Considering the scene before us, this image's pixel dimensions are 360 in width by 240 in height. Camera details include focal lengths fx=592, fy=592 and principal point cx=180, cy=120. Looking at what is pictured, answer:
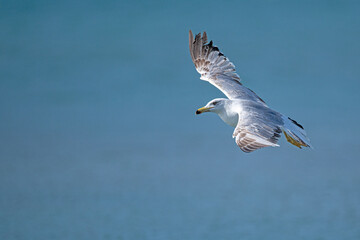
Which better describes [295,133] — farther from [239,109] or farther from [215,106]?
[215,106]

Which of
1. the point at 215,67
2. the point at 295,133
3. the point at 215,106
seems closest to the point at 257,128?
the point at 295,133

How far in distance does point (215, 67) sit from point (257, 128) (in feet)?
10.8

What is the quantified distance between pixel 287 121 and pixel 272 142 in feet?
4.00

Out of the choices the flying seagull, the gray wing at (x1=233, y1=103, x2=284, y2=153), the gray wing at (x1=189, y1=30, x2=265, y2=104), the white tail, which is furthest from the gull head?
the white tail

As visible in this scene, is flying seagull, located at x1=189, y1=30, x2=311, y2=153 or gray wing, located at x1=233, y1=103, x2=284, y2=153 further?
flying seagull, located at x1=189, y1=30, x2=311, y2=153

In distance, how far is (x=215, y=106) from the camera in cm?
930

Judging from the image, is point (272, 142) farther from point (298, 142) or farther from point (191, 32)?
point (191, 32)

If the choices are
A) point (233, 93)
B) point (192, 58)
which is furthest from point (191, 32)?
point (233, 93)

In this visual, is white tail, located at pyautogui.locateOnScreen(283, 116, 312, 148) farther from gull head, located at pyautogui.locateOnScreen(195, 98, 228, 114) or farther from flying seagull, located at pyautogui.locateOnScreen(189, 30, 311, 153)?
gull head, located at pyautogui.locateOnScreen(195, 98, 228, 114)

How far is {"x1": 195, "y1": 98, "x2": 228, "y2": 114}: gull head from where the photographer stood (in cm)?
927

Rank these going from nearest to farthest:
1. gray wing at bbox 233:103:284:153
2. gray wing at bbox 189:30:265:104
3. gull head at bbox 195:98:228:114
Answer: gray wing at bbox 233:103:284:153
gull head at bbox 195:98:228:114
gray wing at bbox 189:30:265:104

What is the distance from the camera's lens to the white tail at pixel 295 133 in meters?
8.49

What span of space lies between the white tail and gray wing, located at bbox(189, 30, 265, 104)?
1.31m

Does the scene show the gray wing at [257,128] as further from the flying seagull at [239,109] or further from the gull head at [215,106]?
the gull head at [215,106]
